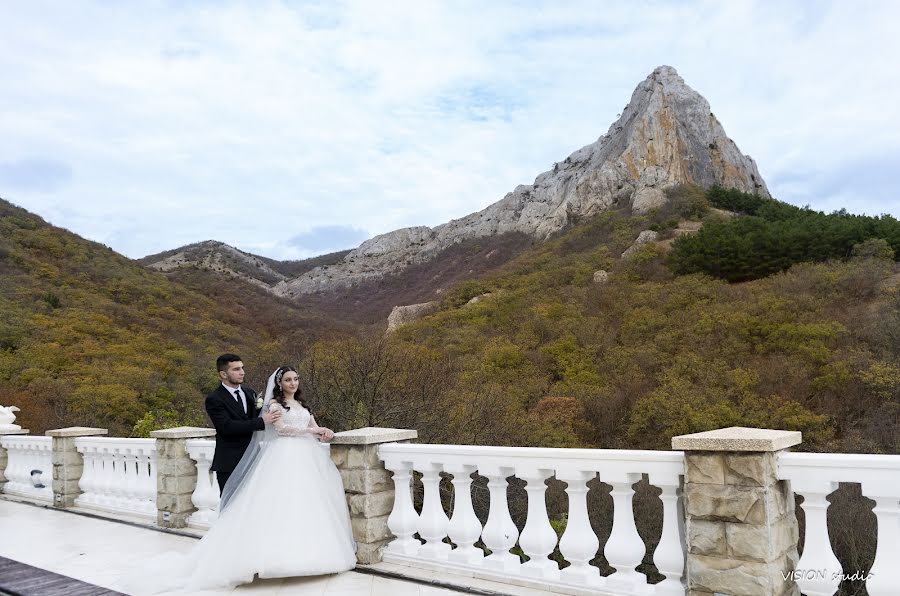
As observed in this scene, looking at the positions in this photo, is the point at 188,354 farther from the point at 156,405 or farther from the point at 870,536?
the point at 870,536

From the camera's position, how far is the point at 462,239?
6469 centimetres

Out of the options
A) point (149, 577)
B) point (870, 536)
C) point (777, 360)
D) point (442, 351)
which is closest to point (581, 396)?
point (777, 360)

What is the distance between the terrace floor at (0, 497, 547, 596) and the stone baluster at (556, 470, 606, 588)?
31 centimetres

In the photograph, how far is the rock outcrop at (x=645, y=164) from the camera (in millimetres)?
43969

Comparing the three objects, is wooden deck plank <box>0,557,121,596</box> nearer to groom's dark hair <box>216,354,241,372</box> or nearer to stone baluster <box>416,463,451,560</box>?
groom's dark hair <box>216,354,241,372</box>

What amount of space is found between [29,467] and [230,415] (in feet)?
18.0

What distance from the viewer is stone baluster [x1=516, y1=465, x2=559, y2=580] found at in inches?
142

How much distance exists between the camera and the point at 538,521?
366 cm

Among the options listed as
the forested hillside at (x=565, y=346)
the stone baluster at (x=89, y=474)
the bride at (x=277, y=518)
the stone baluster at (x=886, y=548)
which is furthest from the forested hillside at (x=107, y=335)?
the stone baluster at (x=886, y=548)

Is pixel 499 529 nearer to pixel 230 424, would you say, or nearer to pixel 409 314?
pixel 230 424

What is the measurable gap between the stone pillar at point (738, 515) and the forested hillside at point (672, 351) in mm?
8358

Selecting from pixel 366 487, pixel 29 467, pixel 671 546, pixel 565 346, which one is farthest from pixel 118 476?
pixel 565 346

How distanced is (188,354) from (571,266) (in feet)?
61.8

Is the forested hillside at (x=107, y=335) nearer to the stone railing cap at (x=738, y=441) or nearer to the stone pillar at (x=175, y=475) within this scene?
the stone pillar at (x=175, y=475)
